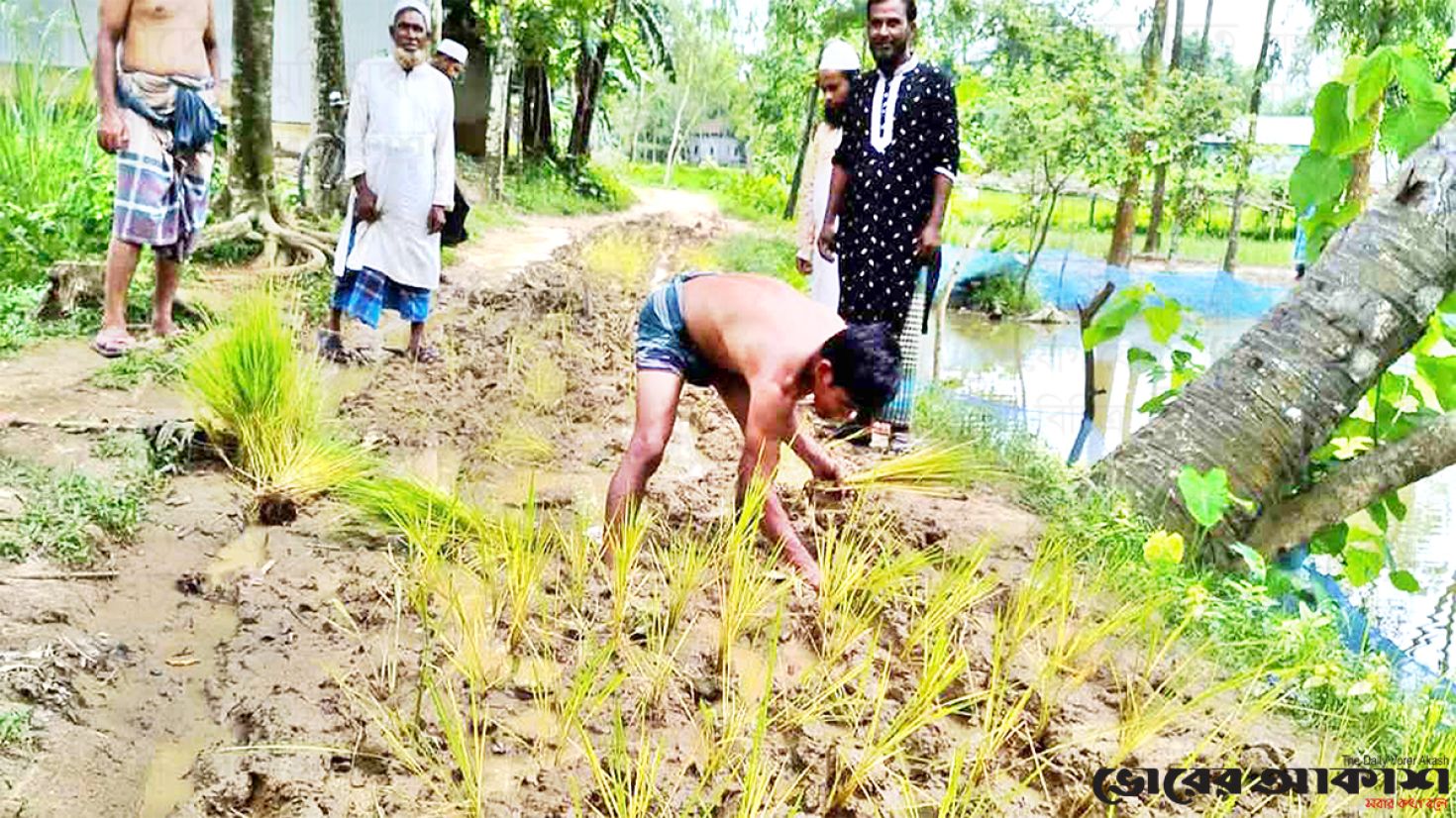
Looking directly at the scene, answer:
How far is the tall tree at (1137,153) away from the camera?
12.0 metres

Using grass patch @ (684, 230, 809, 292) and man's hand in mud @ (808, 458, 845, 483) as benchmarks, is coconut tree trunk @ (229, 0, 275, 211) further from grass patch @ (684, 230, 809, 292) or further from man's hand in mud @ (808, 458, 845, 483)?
man's hand in mud @ (808, 458, 845, 483)

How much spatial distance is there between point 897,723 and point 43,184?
218 inches

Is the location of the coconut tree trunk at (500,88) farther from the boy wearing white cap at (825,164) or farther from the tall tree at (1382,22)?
the tall tree at (1382,22)

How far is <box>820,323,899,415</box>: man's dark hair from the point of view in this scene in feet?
7.76

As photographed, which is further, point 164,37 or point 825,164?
point 825,164

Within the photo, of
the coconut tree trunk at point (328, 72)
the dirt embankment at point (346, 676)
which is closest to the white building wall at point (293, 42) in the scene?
the coconut tree trunk at point (328, 72)

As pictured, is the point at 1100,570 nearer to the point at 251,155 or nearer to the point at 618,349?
the point at 618,349

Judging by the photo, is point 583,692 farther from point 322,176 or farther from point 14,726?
point 322,176

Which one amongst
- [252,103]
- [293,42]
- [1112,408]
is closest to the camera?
[252,103]

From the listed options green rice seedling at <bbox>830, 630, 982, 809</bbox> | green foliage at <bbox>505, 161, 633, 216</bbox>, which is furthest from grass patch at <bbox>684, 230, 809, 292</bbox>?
green rice seedling at <bbox>830, 630, 982, 809</bbox>

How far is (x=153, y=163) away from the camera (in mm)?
4211

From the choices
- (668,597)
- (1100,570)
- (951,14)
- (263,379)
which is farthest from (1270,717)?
(951,14)

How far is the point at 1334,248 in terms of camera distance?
3.41 meters

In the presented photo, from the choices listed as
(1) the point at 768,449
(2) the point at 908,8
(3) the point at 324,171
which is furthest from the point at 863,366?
(3) the point at 324,171
